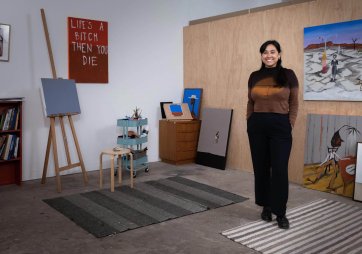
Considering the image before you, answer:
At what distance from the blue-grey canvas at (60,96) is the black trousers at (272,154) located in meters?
2.29

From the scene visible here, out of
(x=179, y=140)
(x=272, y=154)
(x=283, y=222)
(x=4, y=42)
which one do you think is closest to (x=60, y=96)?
(x=4, y=42)

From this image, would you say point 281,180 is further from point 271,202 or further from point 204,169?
point 204,169

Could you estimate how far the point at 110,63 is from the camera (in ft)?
16.8

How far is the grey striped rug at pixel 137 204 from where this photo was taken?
3.10m

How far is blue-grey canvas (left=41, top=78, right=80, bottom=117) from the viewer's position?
13.5ft

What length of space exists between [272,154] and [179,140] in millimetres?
2591

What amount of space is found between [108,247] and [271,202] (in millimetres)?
1354

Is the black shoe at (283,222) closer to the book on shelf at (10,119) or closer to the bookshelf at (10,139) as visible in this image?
the bookshelf at (10,139)

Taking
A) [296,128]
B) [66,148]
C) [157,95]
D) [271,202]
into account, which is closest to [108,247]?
[271,202]

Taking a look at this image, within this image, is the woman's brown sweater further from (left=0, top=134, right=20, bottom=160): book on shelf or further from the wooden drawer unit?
(left=0, top=134, right=20, bottom=160): book on shelf

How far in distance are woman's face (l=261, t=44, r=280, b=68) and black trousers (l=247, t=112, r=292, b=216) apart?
42 centimetres

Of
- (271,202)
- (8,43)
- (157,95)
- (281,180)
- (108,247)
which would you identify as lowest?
(108,247)

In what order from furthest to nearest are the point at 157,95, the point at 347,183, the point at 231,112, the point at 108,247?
the point at 157,95, the point at 231,112, the point at 347,183, the point at 108,247

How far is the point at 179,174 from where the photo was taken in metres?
4.89
